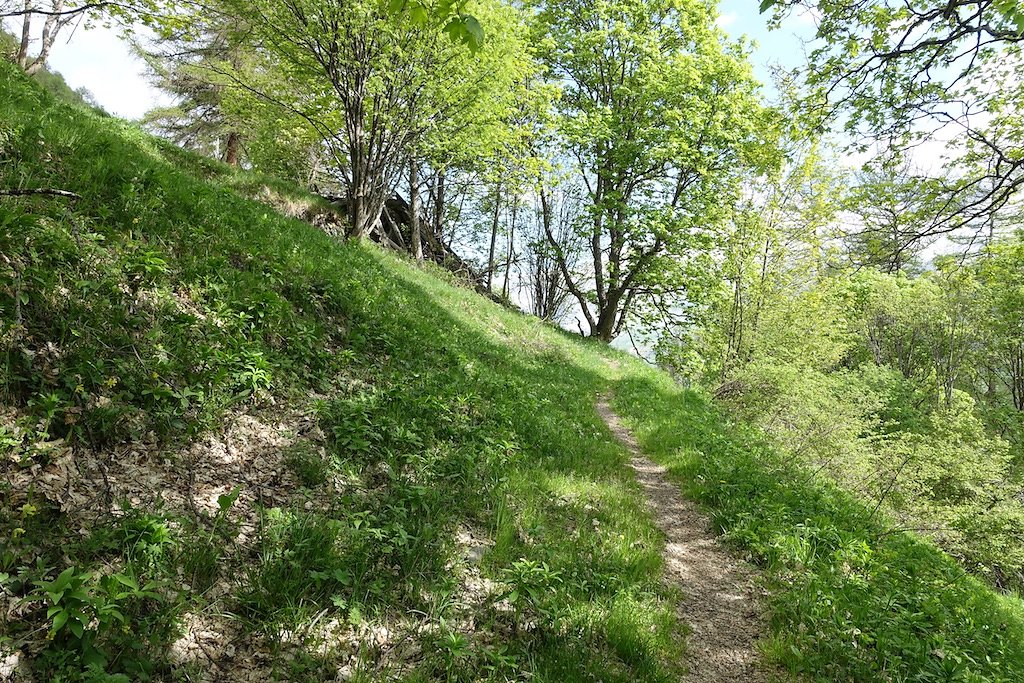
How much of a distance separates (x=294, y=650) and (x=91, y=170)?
5983 millimetres

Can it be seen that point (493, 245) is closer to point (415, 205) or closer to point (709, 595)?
point (415, 205)

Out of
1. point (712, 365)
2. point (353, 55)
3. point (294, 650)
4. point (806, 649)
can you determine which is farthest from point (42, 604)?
point (712, 365)

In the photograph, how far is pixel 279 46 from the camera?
38.7 feet

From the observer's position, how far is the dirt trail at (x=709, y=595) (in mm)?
3814

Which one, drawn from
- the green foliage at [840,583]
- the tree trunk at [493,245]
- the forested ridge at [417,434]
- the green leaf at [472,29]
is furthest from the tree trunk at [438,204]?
the green leaf at [472,29]

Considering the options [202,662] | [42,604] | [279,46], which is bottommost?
[202,662]

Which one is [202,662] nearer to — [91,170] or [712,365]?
[91,170]

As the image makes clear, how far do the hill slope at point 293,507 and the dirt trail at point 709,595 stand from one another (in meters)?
0.22

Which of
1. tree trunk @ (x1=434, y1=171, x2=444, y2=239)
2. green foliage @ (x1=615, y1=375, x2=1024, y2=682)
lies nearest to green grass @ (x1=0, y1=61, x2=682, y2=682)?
green foliage @ (x1=615, y1=375, x2=1024, y2=682)

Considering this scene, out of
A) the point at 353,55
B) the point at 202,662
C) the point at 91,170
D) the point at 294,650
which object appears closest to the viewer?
the point at 202,662

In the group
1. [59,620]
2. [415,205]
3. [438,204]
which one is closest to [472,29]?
[59,620]

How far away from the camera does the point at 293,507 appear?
3848 millimetres

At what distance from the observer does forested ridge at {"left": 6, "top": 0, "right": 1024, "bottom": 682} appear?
2.99 m

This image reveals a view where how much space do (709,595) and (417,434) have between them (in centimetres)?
Result: 340
